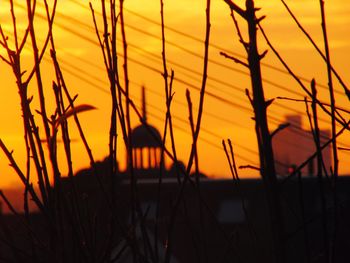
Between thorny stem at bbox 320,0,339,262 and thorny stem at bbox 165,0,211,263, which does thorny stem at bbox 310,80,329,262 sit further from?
thorny stem at bbox 165,0,211,263

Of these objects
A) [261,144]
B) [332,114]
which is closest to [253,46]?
[261,144]

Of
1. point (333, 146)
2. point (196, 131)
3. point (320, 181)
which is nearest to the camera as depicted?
point (320, 181)

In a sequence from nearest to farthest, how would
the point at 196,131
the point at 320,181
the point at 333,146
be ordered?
1. the point at 320,181
2. the point at 333,146
3. the point at 196,131

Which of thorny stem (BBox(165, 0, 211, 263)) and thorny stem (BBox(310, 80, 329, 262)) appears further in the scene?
thorny stem (BBox(165, 0, 211, 263))

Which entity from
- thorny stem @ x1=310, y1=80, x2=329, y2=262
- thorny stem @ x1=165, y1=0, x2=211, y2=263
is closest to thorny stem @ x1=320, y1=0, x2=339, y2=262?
thorny stem @ x1=310, y1=80, x2=329, y2=262

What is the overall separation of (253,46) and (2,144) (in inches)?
42.4

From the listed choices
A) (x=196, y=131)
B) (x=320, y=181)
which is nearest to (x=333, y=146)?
(x=320, y=181)

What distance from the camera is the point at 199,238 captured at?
3.34 metres

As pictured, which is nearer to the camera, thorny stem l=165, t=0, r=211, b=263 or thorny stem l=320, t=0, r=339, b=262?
thorny stem l=320, t=0, r=339, b=262

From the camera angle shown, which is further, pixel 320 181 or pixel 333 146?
pixel 333 146

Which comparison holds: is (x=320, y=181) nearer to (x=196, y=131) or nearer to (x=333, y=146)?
(x=333, y=146)

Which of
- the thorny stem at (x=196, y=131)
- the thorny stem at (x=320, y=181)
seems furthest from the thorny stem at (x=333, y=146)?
the thorny stem at (x=196, y=131)

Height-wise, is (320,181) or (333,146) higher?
(333,146)

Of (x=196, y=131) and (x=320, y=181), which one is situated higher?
(x=196, y=131)
